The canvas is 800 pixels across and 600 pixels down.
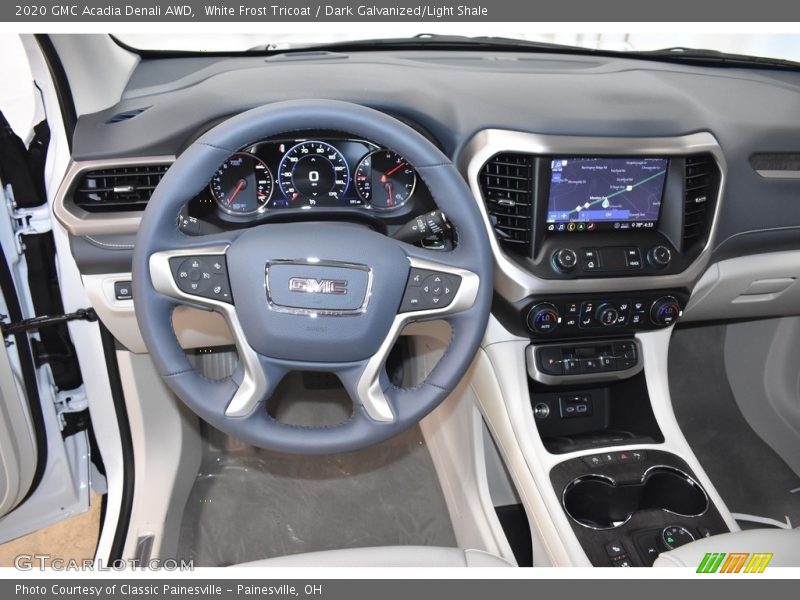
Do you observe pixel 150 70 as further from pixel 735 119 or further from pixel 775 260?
pixel 775 260

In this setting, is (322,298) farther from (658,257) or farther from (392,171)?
(658,257)

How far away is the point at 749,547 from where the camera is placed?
90 centimetres

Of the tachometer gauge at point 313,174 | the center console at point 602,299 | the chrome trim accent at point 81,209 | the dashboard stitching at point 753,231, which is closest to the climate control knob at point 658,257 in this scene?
the center console at point 602,299

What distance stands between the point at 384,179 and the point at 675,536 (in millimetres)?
997

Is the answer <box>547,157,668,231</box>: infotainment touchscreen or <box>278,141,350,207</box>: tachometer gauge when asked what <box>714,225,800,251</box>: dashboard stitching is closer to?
<box>547,157,668,231</box>: infotainment touchscreen

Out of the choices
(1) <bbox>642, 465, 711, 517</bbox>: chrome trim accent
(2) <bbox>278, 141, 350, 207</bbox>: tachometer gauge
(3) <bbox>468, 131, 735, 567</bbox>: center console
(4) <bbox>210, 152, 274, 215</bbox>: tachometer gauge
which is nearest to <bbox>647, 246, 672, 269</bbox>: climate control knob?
(3) <bbox>468, 131, 735, 567</bbox>: center console

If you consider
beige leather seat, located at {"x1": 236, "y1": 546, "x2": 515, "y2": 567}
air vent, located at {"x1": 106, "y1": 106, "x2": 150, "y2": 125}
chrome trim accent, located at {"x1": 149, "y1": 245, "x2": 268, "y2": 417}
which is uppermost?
air vent, located at {"x1": 106, "y1": 106, "x2": 150, "y2": 125}

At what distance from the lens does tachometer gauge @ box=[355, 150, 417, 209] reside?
127 cm

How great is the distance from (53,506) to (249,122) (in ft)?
4.39

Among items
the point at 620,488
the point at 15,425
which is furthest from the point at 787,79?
the point at 15,425

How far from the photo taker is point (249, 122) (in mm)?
937

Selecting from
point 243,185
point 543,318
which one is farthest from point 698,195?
point 243,185

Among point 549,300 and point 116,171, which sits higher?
point 116,171

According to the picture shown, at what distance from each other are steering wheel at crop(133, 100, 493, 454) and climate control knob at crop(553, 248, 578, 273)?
34 centimetres
